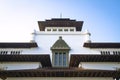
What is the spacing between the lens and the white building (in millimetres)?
20048

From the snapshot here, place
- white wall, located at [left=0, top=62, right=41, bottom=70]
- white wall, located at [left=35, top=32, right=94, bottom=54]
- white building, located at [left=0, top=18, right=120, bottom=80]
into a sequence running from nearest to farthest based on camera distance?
white building, located at [left=0, top=18, right=120, bottom=80]
white wall, located at [left=0, top=62, right=41, bottom=70]
white wall, located at [left=35, top=32, right=94, bottom=54]

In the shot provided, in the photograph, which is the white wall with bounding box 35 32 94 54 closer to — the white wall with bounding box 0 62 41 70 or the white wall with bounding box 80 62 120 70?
the white wall with bounding box 80 62 120 70

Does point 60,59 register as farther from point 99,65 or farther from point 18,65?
point 18,65

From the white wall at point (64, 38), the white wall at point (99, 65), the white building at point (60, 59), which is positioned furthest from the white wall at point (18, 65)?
the white wall at point (99, 65)

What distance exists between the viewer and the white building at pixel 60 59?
20048mm

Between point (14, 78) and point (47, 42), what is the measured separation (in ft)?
32.4

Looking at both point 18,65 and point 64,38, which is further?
point 64,38

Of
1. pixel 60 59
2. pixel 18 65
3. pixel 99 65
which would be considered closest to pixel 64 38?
pixel 60 59

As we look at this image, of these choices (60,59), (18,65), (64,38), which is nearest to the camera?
(18,65)

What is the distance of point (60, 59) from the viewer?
25688 millimetres

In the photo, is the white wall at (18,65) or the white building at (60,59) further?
the white wall at (18,65)

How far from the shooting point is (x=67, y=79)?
20203 mm

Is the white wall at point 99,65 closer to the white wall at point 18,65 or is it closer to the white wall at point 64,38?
the white wall at point 64,38

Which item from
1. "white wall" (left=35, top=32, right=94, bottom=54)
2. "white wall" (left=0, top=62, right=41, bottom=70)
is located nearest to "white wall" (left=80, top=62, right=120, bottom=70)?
"white wall" (left=35, top=32, right=94, bottom=54)
